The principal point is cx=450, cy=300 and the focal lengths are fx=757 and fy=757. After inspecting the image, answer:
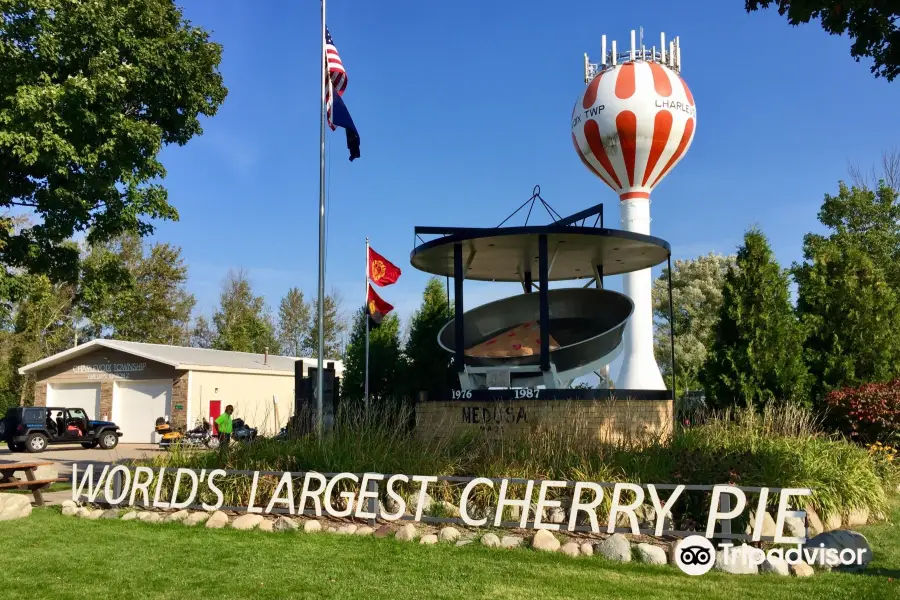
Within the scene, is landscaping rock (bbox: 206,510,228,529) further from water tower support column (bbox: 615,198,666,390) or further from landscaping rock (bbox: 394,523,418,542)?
water tower support column (bbox: 615,198,666,390)

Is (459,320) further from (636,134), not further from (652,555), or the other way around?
(636,134)

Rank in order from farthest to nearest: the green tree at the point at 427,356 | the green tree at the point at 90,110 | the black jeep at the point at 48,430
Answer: the black jeep at the point at 48,430 < the green tree at the point at 427,356 < the green tree at the point at 90,110

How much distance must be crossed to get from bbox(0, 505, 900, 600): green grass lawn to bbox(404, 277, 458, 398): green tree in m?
11.7

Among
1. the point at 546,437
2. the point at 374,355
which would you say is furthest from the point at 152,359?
the point at 546,437

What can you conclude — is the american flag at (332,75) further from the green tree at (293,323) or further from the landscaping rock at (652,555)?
the green tree at (293,323)

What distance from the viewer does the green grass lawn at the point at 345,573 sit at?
19.6ft

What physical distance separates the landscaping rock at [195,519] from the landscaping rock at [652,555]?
17.0 ft

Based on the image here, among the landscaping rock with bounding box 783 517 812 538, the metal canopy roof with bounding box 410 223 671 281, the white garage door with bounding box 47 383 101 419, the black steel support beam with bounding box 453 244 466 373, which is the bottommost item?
the landscaping rock with bounding box 783 517 812 538

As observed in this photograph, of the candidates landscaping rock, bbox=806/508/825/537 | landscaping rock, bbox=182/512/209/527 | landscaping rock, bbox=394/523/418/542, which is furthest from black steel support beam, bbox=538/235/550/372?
landscaping rock, bbox=182/512/209/527

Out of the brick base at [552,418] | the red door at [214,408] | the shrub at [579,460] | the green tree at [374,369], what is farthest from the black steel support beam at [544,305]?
the red door at [214,408]

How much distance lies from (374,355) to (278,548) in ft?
43.4

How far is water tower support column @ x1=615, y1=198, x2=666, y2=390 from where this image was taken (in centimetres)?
2377

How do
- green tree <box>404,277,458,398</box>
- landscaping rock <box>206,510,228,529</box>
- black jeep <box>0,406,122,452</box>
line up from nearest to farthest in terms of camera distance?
landscaping rock <box>206,510,228,529</box>
green tree <box>404,277,458,398</box>
black jeep <box>0,406,122,452</box>

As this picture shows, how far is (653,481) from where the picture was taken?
27.9 ft
